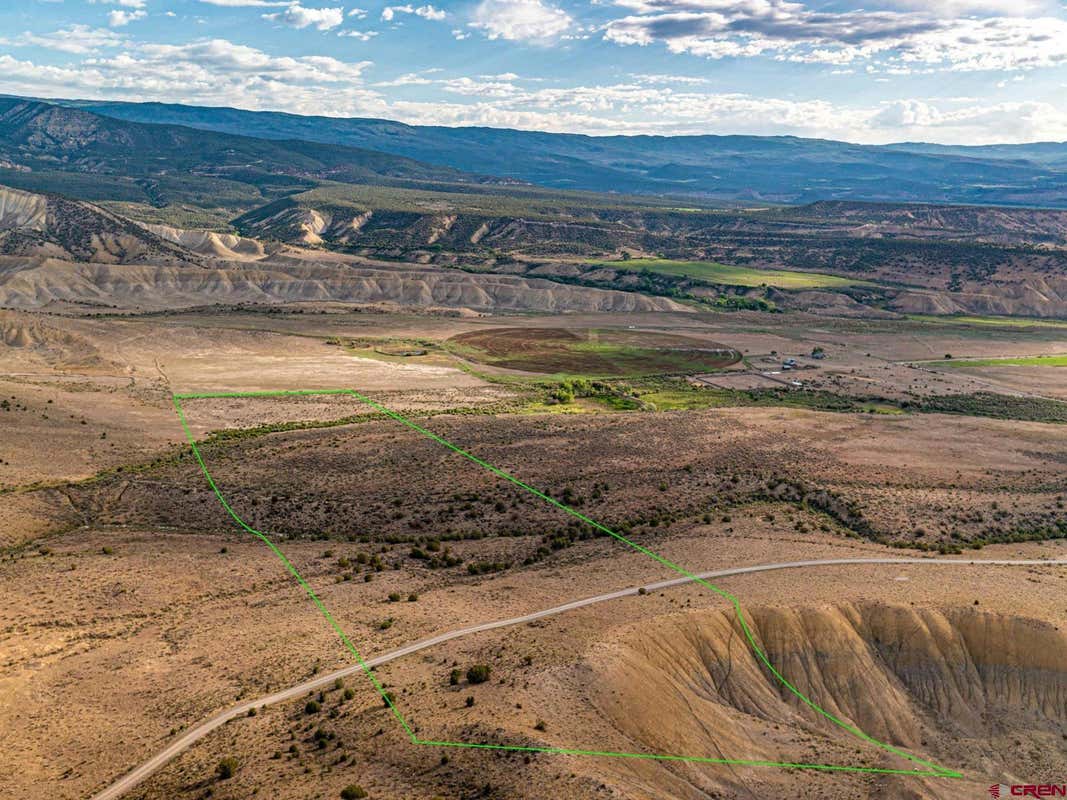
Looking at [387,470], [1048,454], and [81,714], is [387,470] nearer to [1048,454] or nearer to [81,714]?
[81,714]

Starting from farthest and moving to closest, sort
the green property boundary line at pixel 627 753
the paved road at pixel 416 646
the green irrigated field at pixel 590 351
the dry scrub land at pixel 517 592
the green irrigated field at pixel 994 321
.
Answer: the green irrigated field at pixel 994 321
the green irrigated field at pixel 590 351
the dry scrub land at pixel 517 592
the paved road at pixel 416 646
the green property boundary line at pixel 627 753

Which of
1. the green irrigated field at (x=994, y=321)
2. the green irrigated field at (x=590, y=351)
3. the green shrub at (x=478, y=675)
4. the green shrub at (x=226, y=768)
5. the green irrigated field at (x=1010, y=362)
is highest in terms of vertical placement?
the green irrigated field at (x=994, y=321)

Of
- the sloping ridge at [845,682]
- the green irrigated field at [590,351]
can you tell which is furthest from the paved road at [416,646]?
the green irrigated field at [590,351]

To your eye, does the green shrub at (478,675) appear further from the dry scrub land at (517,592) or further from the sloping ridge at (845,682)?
the sloping ridge at (845,682)

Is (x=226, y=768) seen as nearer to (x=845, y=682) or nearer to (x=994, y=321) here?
(x=845, y=682)

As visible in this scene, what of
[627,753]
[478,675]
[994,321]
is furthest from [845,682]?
[994,321]

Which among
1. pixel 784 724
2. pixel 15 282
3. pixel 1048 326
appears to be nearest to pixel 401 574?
pixel 784 724

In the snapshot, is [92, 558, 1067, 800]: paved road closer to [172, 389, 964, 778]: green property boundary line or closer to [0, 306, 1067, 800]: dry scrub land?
[0, 306, 1067, 800]: dry scrub land

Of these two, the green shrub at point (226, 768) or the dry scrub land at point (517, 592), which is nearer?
the green shrub at point (226, 768)
